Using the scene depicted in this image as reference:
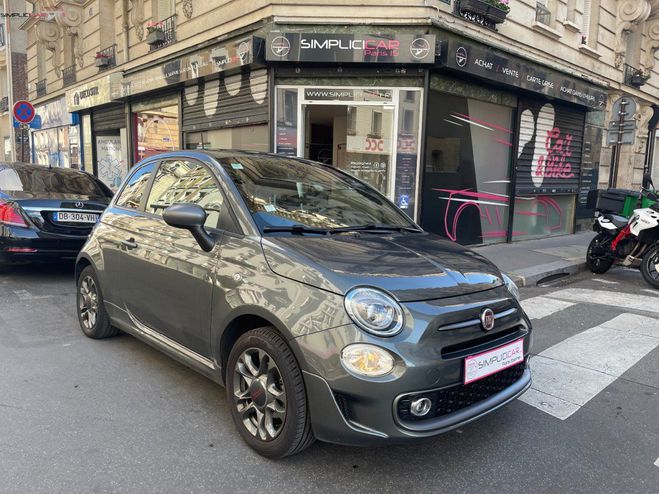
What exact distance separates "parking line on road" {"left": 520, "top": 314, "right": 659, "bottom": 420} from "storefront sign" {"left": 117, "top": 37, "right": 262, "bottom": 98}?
6799mm

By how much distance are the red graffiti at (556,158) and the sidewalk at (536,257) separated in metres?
1.62

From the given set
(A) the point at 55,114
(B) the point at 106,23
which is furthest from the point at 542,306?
(A) the point at 55,114

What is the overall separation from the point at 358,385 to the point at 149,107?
500 inches

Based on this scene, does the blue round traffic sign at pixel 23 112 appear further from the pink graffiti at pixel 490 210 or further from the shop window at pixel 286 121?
the pink graffiti at pixel 490 210

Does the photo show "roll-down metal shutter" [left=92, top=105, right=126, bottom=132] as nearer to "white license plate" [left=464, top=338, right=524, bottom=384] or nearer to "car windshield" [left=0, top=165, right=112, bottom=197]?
"car windshield" [left=0, top=165, right=112, bottom=197]

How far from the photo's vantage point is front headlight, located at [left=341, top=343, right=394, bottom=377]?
2248 millimetres

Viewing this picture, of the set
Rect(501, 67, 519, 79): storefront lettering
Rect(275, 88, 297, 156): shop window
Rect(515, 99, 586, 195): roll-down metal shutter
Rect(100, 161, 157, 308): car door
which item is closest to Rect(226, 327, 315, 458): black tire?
Rect(100, 161, 157, 308): car door

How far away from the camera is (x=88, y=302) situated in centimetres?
447

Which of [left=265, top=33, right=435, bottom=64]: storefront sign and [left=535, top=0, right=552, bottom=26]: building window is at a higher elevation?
[left=535, top=0, right=552, bottom=26]: building window

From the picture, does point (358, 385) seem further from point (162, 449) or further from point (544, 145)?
point (544, 145)

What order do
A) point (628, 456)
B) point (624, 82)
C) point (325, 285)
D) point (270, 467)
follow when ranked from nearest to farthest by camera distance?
point (325, 285)
point (270, 467)
point (628, 456)
point (624, 82)

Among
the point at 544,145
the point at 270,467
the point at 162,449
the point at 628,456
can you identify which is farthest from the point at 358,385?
the point at 544,145

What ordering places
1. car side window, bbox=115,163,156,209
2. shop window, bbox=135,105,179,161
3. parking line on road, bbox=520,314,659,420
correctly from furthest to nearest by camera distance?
shop window, bbox=135,105,179,161 → car side window, bbox=115,163,156,209 → parking line on road, bbox=520,314,659,420

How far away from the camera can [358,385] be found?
2.23 metres
